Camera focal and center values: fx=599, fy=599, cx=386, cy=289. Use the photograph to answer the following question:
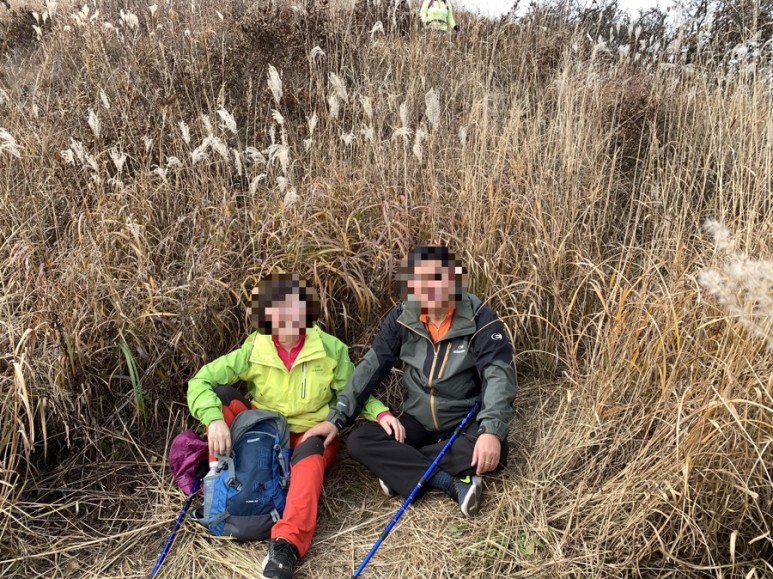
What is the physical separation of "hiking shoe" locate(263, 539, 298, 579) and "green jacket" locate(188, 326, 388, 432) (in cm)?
58

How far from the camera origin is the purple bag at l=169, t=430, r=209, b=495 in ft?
8.66

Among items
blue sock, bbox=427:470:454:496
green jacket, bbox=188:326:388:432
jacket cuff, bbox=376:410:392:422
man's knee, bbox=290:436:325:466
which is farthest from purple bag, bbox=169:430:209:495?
blue sock, bbox=427:470:454:496

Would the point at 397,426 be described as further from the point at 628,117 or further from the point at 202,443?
the point at 628,117

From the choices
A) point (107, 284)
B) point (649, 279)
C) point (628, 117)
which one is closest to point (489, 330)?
point (649, 279)

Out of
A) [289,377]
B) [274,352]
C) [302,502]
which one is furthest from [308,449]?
[274,352]

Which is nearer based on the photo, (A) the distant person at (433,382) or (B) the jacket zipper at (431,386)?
(A) the distant person at (433,382)

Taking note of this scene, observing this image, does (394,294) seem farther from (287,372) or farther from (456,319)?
(287,372)

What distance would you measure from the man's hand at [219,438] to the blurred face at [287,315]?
1.57 ft

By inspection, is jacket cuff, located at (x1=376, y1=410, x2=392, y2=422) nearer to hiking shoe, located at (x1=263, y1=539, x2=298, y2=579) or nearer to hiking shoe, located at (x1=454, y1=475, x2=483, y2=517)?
hiking shoe, located at (x1=454, y1=475, x2=483, y2=517)

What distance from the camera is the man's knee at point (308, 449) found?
2.60m

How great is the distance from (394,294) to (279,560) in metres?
1.48

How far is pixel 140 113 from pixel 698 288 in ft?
12.9

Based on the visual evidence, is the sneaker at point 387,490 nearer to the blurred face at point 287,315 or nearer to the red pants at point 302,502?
the red pants at point 302,502

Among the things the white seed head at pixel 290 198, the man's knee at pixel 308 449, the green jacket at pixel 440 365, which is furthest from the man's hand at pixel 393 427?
the white seed head at pixel 290 198
